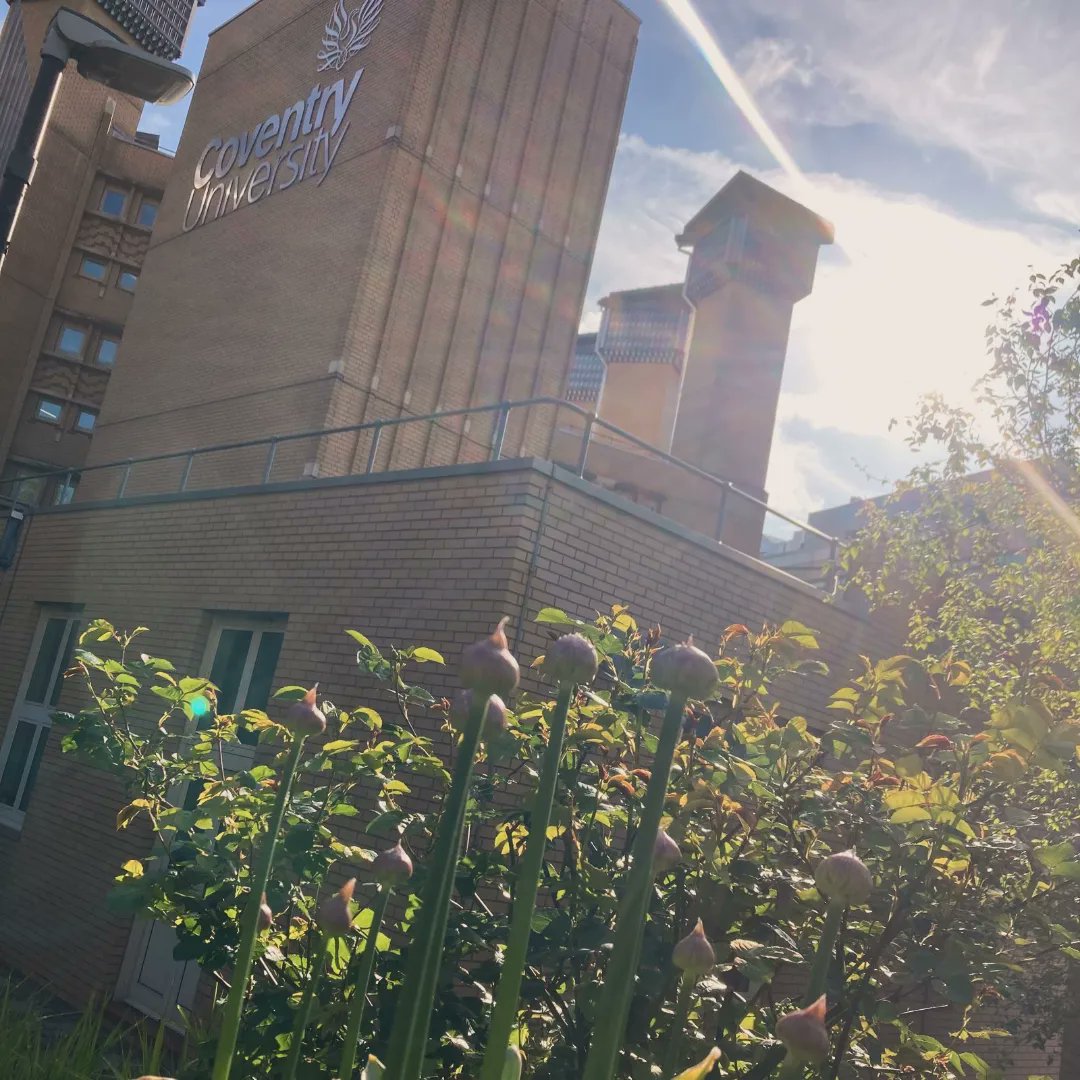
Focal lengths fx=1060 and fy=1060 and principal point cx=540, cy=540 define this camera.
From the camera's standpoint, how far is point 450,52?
60.1 ft

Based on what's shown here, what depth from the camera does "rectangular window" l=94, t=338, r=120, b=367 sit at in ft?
92.3

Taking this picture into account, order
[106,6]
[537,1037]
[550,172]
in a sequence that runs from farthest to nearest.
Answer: [550,172], [106,6], [537,1037]

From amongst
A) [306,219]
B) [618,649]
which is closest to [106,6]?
[618,649]

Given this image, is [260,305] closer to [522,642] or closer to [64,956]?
[64,956]

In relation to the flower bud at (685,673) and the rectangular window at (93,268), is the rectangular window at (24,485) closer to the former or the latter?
the rectangular window at (93,268)

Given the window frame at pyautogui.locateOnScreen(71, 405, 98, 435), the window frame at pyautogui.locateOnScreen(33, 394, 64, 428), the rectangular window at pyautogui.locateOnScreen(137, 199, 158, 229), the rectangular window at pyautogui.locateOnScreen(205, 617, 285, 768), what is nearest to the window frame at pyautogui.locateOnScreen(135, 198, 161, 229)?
the rectangular window at pyautogui.locateOnScreen(137, 199, 158, 229)

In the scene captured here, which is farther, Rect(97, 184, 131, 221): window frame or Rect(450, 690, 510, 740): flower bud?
Rect(97, 184, 131, 221): window frame

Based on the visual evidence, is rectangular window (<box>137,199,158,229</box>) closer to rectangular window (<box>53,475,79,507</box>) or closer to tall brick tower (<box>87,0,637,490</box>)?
tall brick tower (<box>87,0,637,490</box>)

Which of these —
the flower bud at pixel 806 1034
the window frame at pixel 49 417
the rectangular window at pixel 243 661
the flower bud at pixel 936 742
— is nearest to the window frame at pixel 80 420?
the window frame at pixel 49 417

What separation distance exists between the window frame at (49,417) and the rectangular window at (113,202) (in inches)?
209

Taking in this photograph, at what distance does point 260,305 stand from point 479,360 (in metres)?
3.98

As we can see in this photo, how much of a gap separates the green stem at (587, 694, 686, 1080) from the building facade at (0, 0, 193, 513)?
27152 millimetres

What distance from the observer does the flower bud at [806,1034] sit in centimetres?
102

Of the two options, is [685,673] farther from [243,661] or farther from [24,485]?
[24,485]
